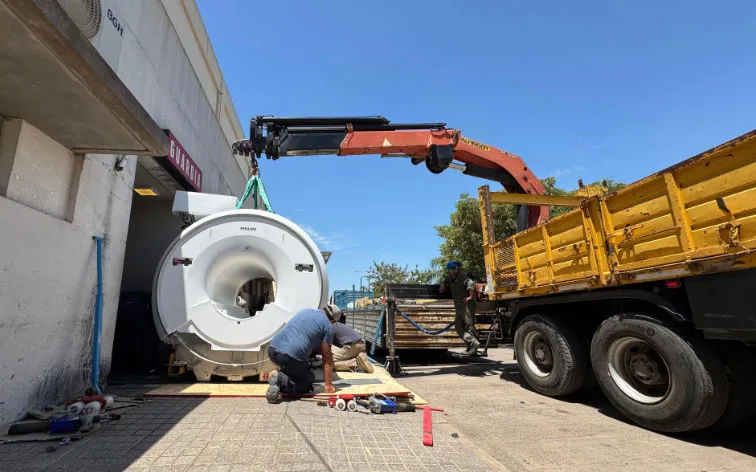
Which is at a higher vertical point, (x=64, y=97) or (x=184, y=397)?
(x=64, y=97)

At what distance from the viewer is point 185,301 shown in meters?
4.00

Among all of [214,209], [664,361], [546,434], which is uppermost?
[214,209]

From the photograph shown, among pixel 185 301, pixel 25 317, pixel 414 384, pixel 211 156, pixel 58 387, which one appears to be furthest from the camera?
pixel 211 156

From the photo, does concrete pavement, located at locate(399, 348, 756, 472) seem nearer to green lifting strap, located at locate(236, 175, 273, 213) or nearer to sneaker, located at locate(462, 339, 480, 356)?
sneaker, located at locate(462, 339, 480, 356)

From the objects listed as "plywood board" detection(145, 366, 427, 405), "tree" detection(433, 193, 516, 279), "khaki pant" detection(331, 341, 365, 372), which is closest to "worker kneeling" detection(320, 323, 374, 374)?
"khaki pant" detection(331, 341, 365, 372)

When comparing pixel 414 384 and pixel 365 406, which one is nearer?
pixel 365 406

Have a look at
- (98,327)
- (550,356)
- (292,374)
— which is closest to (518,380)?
(550,356)

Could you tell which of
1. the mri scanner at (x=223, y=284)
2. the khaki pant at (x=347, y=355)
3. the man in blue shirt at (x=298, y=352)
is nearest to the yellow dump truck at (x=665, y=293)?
the khaki pant at (x=347, y=355)

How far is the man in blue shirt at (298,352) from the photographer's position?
356 cm

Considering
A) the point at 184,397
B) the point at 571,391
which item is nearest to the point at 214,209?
the point at 184,397

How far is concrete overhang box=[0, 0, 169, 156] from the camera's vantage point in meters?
1.82

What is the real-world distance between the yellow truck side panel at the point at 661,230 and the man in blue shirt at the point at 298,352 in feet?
9.18

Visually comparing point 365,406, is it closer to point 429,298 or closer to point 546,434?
point 546,434

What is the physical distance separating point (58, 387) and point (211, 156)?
501cm
